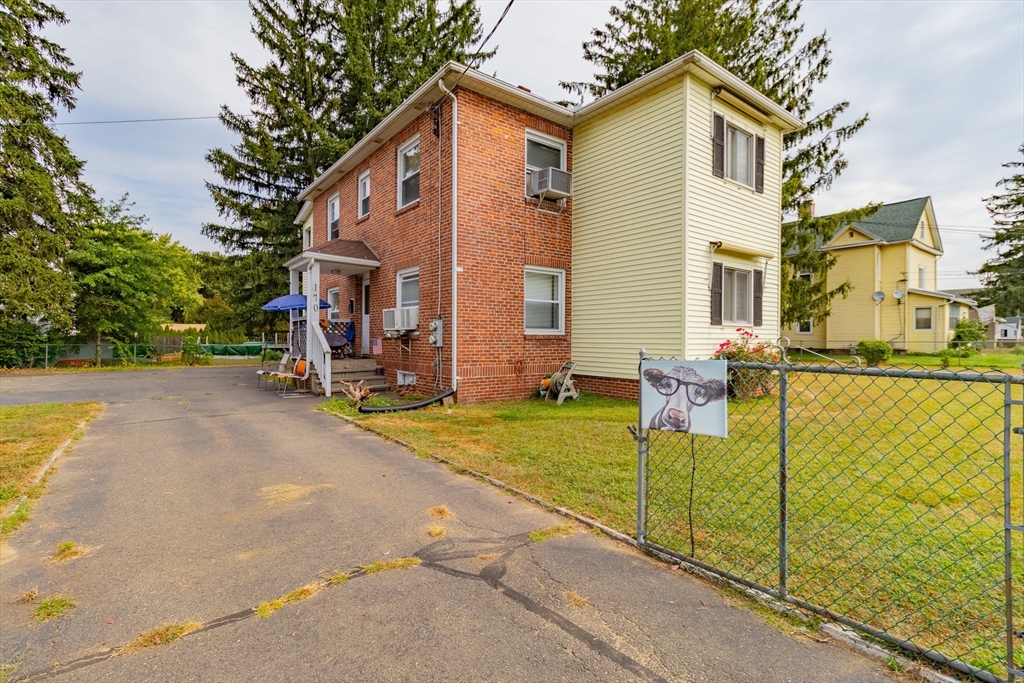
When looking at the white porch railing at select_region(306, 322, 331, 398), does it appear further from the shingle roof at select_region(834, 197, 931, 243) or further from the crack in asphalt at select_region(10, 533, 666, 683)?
the shingle roof at select_region(834, 197, 931, 243)

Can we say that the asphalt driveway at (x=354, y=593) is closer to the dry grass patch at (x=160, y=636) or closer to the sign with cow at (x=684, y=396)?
the dry grass patch at (x=160, y=636)

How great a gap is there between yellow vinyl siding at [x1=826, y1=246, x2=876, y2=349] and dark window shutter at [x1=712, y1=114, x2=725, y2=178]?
1819cm

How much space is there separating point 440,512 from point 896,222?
98.8 ft

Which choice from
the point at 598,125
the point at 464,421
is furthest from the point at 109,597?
the point at 598,125

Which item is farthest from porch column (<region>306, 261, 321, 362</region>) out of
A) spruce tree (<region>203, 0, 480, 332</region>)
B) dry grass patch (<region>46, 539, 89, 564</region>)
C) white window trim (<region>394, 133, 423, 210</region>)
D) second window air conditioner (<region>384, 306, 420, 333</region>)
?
spruce tree (<region>203, 0, 480, 332</region>)

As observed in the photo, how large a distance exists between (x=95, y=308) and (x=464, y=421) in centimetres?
1964

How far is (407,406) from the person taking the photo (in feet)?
29.7

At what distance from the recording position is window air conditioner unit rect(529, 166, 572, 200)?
10703 millimetres

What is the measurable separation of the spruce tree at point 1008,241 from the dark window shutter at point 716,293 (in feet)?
106

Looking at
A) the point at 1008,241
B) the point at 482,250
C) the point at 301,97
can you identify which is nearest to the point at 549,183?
the point at 482,250

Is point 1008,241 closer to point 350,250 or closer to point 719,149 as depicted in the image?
point 719,149

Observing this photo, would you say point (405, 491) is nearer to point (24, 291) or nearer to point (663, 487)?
point (663, 487)

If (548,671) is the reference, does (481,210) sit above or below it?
above

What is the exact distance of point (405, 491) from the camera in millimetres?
4676
